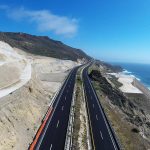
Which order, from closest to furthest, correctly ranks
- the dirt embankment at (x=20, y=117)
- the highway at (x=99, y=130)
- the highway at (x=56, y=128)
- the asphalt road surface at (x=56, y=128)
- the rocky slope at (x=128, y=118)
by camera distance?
1. the dirt embankment at (x=20, y=117)
2. the highway at (x=56, y=128)
3. the asphalt road surface at (x=56, y=128)
4. the highway at (x=99, y=130)
5. the rocky slope at (x=128, y=118)

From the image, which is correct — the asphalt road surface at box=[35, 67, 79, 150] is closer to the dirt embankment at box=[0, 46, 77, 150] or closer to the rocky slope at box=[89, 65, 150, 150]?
the dirt embankment at box=[0, 46, 77, 150]

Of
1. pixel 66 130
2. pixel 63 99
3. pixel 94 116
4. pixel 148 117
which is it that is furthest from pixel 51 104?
pixel 148 117

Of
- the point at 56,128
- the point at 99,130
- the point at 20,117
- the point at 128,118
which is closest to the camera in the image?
the point at 20,117

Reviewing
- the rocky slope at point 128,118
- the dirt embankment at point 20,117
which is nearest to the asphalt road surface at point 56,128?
the dirt embankment at point 20,117

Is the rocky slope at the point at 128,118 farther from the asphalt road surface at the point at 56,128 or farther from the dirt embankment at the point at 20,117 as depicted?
the dirt embankment at the point at 20,117

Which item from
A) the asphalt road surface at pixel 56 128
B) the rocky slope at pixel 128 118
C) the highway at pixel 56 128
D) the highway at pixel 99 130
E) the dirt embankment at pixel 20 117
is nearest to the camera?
the dirt embankment at pixel 20 117

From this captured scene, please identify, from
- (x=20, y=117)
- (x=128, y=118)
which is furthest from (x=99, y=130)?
(x=128, y=118)

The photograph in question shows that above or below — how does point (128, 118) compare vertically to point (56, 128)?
below

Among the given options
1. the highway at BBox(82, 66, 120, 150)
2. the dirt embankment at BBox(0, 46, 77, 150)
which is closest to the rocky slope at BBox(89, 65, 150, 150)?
the highway at BBox(82, 66, 120, 150)

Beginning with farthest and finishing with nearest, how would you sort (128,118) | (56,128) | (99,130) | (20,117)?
(128,118)
(99,130)
(56,128)
(20,117)

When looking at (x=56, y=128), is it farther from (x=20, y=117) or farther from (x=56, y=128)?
(x=20, y=117)

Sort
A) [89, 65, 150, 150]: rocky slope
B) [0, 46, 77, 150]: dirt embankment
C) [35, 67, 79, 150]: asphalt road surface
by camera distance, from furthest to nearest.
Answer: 1. [89, 65, 150, 150]: rocky slope
2. [35, 67, 79, 150]: asphalt road surface
3. [0, 46, 77, 150]: dirt embankment

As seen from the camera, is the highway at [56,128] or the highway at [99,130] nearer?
the highway at [56,128]

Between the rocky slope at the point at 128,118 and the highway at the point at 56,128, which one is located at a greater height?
the highway at the point at 56,128
